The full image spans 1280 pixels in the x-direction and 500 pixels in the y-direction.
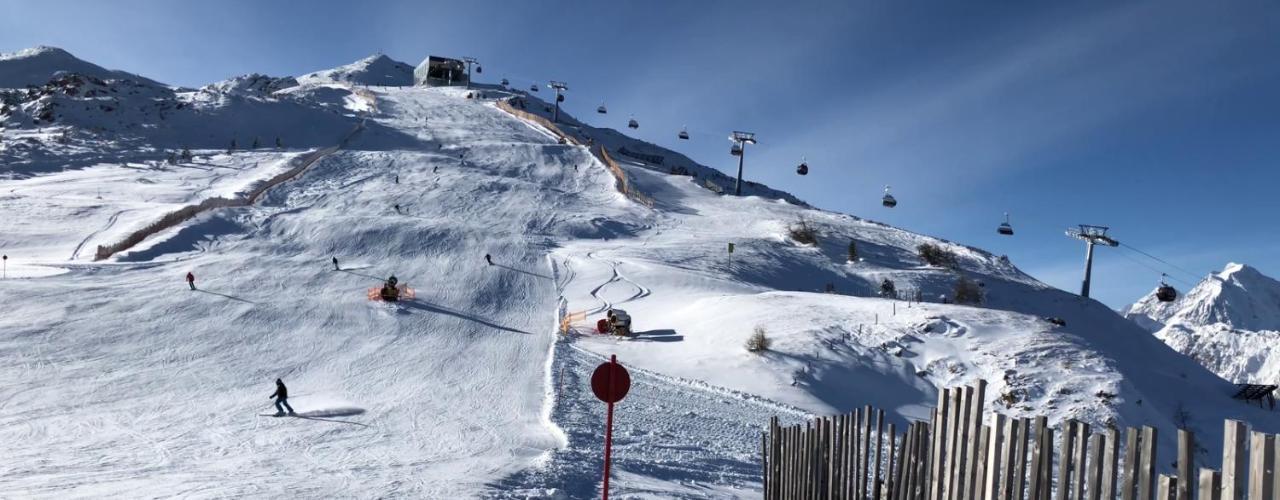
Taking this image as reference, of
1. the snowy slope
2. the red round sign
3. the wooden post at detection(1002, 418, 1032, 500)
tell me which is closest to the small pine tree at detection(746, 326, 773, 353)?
the red round sign

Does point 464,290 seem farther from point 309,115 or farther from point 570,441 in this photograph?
point 309,115

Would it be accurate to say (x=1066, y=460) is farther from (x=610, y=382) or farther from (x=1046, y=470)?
(x=610, y=382)

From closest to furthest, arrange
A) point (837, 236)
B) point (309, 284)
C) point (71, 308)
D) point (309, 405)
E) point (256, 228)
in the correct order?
point (309, 405) < point (71, 308) < point (309, 284) < point (256, 228) < point (837, 236)

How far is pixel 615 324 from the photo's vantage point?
92.9 ft

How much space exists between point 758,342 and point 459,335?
9666 mm

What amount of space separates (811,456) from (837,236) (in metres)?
44.2

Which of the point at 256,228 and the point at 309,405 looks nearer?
the point at 309,405

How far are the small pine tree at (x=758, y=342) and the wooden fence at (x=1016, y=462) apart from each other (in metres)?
18.1

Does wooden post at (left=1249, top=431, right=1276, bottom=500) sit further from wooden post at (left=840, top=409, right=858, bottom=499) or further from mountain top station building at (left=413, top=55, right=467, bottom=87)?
mountain top station building at (left=413, top=55, right=467, bottom=87)

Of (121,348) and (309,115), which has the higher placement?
(309,115)

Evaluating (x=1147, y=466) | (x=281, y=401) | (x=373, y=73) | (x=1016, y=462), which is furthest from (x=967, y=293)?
(x=373, y=73)

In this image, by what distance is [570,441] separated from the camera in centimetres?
1469

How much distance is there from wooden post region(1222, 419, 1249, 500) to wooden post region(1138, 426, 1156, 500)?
30 cm

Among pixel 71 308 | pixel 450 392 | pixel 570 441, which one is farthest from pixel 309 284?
pixel 570 441
